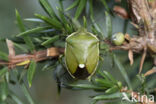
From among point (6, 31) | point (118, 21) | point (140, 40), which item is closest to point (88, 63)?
point (140, 40)

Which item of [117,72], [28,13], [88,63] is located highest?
[28,13]

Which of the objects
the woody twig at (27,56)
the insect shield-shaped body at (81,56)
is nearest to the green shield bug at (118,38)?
the insect shield-shaped body at (81,56)

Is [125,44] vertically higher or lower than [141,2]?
lower

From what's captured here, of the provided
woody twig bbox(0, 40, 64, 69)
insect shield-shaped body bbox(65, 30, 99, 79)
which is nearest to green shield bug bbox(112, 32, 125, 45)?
insect shield-shaped body bbox(65, 30, 99, 79)

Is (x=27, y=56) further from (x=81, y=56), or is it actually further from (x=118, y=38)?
(x=118, y=38)

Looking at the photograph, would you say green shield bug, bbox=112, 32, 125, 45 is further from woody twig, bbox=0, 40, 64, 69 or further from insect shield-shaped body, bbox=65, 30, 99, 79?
woody twig, bbox=0, 40, 64, 69

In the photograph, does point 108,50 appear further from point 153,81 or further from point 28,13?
point 28,13

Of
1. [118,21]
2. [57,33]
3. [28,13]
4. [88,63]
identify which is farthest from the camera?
[28,13]

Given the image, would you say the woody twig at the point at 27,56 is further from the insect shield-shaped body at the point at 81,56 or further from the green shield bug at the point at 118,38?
the green shield bug at the point at 118,38
